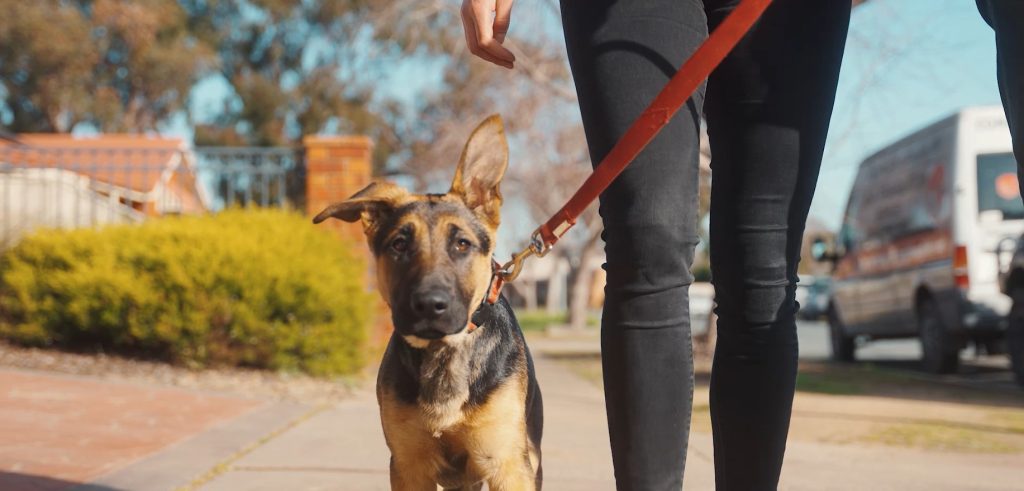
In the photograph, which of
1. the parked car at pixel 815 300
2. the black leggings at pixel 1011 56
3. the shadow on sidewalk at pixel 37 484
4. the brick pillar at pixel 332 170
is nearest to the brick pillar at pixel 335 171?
the brick pillar at pixel 332 170

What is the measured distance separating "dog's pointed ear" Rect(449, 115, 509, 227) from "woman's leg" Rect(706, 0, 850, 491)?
64cm

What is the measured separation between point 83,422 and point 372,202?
3.26 m

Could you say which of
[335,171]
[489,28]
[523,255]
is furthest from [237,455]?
[335,171]

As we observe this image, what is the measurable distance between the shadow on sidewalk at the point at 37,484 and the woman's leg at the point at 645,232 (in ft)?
7.55

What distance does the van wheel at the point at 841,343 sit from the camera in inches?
580

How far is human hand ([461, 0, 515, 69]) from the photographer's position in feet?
8.00

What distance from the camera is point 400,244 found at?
2775 mm

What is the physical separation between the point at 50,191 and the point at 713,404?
1023 centimetres

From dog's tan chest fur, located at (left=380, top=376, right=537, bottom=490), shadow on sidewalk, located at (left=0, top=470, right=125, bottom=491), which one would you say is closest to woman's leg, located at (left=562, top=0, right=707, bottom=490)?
dog's tan chest fur, located at (left=380, top=376, right=537, bottom=490)

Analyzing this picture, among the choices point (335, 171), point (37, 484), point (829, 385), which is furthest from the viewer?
point (335, 171)

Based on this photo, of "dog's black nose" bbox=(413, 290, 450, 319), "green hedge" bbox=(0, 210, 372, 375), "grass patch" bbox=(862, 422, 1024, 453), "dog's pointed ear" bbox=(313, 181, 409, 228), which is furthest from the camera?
"green hedge" bbox=(0, 210, 372, 375)

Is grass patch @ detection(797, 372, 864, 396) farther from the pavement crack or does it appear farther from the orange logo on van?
the pavement crack

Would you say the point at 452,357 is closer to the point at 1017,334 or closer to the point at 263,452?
the point at 263,452

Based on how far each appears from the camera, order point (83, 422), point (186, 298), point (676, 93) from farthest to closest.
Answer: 1. point (186, 298)
2. point (83, 422)
3. point (676, 93)
